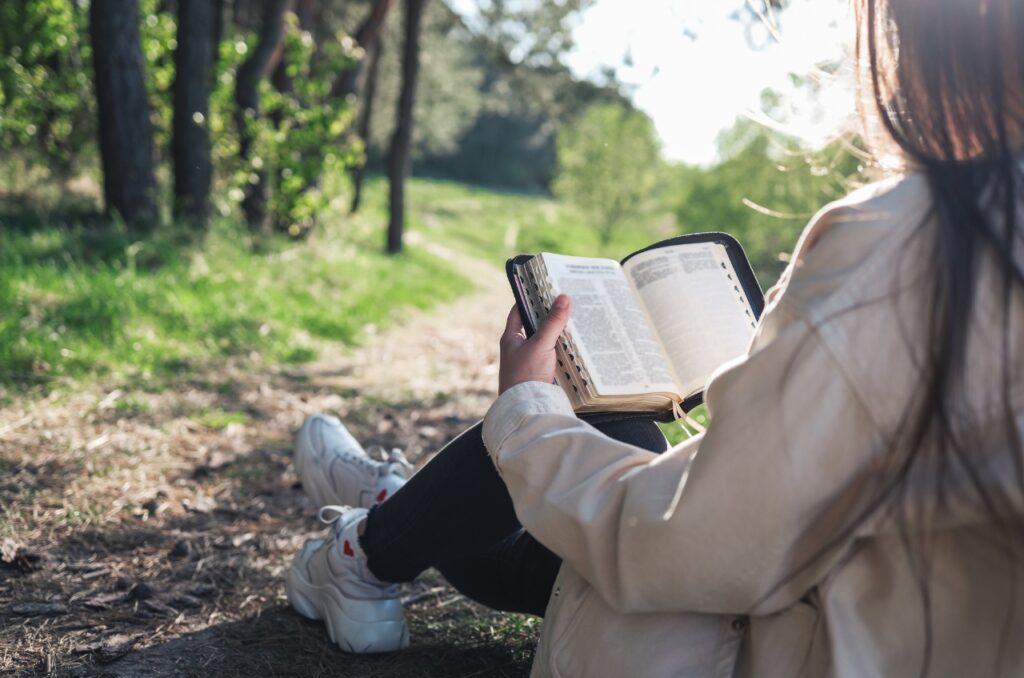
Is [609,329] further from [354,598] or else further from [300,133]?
[300,133]

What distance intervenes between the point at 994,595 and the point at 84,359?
151 inches

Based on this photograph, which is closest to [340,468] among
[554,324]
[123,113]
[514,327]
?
[514,327]

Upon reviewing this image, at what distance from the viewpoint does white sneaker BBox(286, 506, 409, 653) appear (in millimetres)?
2070

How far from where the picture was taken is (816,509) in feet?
→ 3.53

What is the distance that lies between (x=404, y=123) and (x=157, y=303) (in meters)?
7.40

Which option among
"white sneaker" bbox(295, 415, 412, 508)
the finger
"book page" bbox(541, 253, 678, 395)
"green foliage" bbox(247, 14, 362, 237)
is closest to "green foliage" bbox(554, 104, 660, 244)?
"green foliage" bbox(247, 14, 362, 237)

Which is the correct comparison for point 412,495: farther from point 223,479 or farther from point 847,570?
point 223,479

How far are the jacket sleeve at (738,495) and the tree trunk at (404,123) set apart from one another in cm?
1087

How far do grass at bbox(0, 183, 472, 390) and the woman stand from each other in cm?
315

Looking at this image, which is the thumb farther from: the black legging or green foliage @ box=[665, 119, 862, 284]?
green foliage @ box=[665, 119, 862, 284]

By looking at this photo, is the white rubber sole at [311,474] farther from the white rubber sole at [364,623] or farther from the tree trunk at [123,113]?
the tree trunk at [123,113]

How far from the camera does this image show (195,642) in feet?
6.98

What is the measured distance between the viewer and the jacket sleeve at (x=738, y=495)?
40.9 inches

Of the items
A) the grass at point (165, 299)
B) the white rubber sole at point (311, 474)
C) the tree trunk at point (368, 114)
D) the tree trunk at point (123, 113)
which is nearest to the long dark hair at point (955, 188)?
the white rubber sole at point (311, 474)
